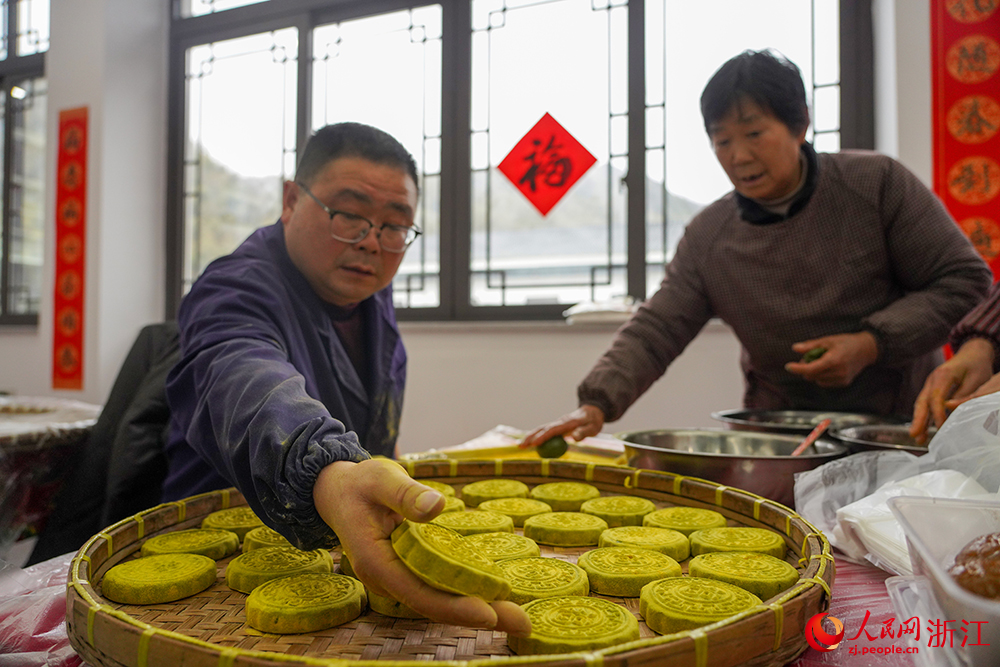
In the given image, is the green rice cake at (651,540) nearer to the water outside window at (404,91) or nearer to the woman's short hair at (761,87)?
the woman's short hair at (761,87)

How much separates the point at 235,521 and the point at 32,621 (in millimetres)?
271

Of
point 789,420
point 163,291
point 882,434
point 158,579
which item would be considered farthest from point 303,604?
point 163,291

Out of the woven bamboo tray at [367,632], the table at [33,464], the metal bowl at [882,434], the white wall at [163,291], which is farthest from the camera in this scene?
the white wall at [163,291]

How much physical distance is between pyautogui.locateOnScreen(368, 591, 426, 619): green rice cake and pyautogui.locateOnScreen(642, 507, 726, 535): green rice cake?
0.42m

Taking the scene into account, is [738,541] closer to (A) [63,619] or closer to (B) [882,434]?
(B) [882,434]

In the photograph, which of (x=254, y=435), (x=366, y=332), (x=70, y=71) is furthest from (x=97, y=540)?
(x=70, y=71)

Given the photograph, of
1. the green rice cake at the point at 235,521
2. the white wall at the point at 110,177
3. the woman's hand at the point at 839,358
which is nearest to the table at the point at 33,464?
the green rice cake at the point at 235,521

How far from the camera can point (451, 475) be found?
114 centimetres

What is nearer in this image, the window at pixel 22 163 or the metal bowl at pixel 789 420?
the metal bowl at pixel 789 420

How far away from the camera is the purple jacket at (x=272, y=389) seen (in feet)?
2.14

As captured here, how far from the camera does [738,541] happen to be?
77cm

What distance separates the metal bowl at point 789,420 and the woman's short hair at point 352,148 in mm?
880

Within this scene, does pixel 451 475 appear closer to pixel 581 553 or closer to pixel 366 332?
pixel 581 553

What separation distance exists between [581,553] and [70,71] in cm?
475
